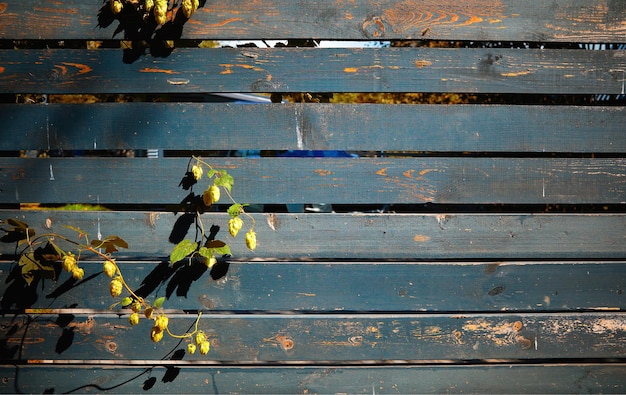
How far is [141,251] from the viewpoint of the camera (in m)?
2.35

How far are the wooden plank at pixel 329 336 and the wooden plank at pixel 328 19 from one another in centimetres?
123

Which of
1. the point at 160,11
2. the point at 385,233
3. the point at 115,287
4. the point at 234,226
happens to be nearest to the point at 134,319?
the point at 115,287

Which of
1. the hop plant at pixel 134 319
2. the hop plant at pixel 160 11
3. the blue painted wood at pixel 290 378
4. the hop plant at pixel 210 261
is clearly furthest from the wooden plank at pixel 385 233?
the hop plant at pixel 160 11

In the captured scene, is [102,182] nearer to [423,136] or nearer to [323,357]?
[323,357]

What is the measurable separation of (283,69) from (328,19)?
28 centimetres

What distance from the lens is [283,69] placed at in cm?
227

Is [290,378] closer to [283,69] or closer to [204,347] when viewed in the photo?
[204,347]

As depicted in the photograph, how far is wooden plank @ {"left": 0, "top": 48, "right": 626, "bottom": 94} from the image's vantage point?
89.4 inches

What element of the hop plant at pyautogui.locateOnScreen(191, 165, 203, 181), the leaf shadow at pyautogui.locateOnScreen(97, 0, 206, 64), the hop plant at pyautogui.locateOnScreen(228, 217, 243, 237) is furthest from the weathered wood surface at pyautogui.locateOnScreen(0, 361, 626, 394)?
the leaf shadow at pyautogui.locateOnScreen(97, 0, 206, 64)

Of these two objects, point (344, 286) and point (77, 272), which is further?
point (344, 286)

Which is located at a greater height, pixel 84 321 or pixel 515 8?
pixel 515 8

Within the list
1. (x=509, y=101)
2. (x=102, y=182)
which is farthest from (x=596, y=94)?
(x=102, y=182)

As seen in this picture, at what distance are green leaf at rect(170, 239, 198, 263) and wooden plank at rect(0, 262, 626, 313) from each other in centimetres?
12

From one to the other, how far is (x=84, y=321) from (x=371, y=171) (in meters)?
1.43
